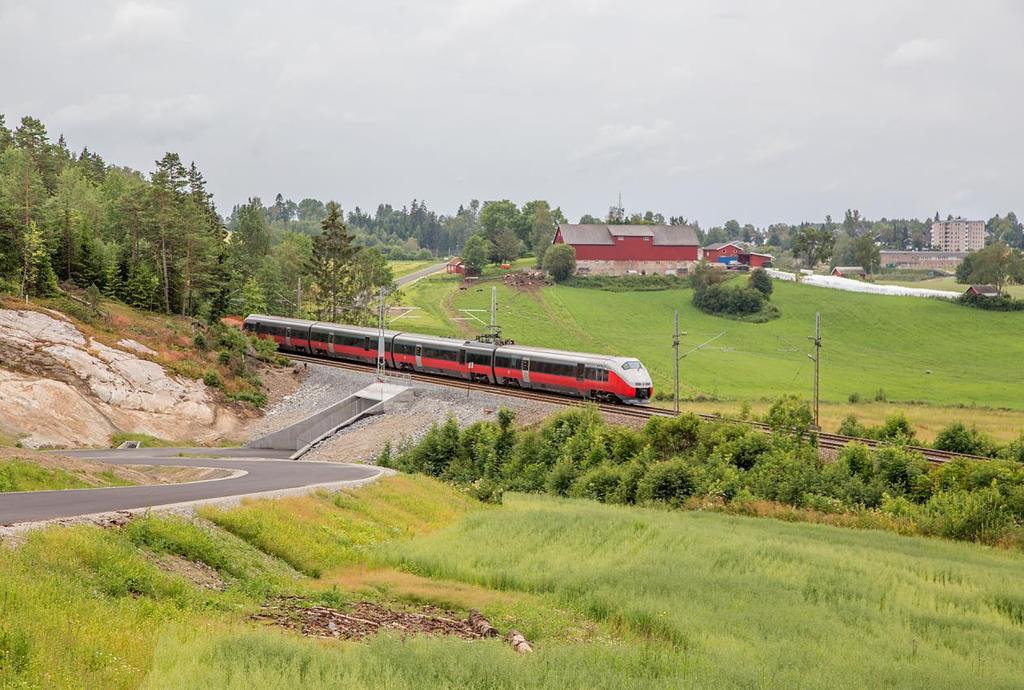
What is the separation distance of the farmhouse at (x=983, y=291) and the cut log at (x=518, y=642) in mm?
115289


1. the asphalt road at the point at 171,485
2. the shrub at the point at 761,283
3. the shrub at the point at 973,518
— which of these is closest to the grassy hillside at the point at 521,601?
the asphalt road at the point at 171,485

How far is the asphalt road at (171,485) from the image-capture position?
22.3 metres

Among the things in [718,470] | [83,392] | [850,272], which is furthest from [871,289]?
[83,392]

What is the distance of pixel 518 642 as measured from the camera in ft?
56.5

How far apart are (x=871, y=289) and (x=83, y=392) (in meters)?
113

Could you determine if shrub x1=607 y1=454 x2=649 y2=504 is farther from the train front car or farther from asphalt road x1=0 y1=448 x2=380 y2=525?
asphalt road x1=0 y1=448 x2=380 y2=525

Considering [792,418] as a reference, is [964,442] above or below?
below

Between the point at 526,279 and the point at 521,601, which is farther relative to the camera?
the point at 526,279

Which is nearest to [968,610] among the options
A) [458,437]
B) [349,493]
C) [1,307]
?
[349,493]

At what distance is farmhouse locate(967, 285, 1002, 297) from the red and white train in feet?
268

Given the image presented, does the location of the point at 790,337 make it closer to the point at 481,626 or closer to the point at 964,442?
the point at 964,442

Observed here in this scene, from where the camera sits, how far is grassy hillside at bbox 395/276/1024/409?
265 ft

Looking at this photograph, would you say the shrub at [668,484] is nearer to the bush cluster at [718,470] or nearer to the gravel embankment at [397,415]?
the bush cluster at [718,470]

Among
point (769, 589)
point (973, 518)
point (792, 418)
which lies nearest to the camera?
point (769, 589)
